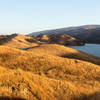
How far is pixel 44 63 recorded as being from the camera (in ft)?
63.0

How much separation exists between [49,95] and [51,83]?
6.42 ft

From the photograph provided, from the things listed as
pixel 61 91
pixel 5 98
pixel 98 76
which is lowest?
pixel 98 76

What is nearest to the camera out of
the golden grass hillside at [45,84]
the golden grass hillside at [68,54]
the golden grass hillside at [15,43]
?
the golden grass hillside at [45,84]

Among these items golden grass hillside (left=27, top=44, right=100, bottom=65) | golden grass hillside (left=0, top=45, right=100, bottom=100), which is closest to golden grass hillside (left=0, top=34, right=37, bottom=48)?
golden grass hillside (left=27, top=44, right=100, bottom=65)

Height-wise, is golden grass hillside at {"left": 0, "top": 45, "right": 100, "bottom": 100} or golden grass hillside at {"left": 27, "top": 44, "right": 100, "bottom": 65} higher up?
golden grass hillside at {"left": 0, "top": 45, "right": 100, "bottom": 100}

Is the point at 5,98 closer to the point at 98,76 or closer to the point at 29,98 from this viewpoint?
the point at 29,98

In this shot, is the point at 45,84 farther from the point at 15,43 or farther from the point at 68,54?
the point at 15,43

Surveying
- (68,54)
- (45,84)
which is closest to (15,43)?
(68,54)

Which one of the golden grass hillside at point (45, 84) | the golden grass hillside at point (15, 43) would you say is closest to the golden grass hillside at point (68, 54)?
the golden grass hillside at point (45, 84)

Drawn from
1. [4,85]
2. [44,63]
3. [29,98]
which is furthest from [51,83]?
[44,63]

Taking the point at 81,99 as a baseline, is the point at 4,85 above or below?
above

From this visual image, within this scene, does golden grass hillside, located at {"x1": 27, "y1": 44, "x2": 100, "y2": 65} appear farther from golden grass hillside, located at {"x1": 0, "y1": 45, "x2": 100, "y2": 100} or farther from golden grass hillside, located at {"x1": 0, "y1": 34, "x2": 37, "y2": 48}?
golden grass hillside, located at {"x1": 0, "y1": 34, "x2": 37, "y2": 48}

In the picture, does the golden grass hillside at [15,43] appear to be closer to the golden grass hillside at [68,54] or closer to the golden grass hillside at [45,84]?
the golden grass hillside at [68,54]

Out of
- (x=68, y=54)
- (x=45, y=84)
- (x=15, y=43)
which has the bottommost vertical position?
(x=68, y=54)
